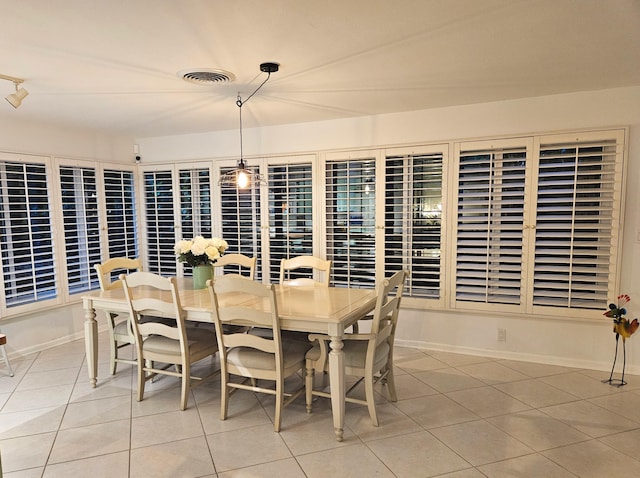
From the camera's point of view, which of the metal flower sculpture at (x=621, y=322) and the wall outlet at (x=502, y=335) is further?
the wall outlet at (x=502, y=335)

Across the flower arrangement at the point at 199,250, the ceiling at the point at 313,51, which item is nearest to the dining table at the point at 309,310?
the flower arrangement at the point at 199,250

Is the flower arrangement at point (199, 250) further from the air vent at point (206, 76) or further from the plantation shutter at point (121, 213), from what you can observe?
the plantation shutter at point (121, 213)

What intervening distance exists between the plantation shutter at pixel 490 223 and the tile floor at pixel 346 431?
2.35 ft

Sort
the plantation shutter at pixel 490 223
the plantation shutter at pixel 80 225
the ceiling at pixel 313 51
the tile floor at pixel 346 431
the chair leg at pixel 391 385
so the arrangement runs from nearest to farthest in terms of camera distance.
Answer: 1. the ceiling at pixel 313 51
2. the tile floor at pixel 346 431
3. the chair leg at pixel 391 385
4. the plantation shutter at pixel 490 223
5. the plantation shutter at pixel 80 225

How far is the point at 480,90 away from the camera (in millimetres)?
3293

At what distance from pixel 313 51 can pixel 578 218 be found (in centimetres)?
260

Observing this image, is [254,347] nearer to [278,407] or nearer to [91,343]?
[278,407]

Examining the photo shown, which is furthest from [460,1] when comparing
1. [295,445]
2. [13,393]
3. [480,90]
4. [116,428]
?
[13,393]

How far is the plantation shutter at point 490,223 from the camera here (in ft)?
12.0

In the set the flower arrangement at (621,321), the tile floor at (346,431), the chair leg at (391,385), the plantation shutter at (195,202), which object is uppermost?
the plantation shutter at (195,202)

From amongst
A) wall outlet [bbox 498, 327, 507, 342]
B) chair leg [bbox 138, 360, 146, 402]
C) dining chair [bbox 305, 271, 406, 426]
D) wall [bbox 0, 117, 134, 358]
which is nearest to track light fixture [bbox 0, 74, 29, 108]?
Result: wall [bbox 0, 117, 134, 358]

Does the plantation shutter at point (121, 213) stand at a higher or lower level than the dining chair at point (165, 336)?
higher

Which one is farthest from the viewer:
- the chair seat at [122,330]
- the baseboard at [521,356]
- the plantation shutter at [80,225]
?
the plantation shutter at [80,225]

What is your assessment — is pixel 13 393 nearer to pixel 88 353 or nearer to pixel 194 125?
pixel 88 353
